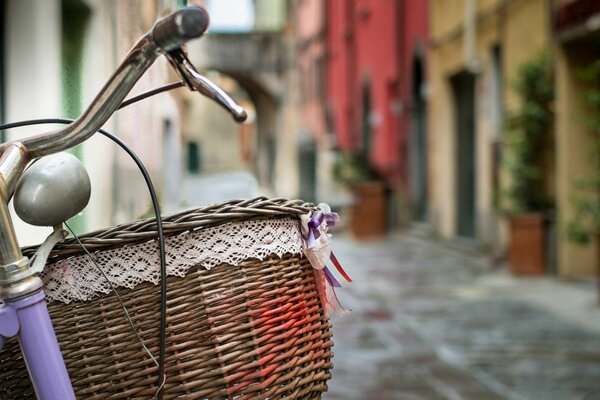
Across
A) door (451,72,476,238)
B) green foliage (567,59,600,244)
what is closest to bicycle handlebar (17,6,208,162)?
green foliage (567,59,600,244)

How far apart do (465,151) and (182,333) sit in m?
11.1

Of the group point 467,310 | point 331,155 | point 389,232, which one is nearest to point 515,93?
point 467,310

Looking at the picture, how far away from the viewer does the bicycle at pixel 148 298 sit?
3.55 ft

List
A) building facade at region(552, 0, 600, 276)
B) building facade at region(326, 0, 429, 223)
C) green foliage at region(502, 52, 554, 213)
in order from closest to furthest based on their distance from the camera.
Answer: building facade at region(552, 0, 600, 276) → green foliage at region(502, 52, 554, 213) → building facade at region(326, 0, 429, 223)

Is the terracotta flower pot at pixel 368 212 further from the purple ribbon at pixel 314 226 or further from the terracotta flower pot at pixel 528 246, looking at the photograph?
the purple ribbon at pixel 314 226

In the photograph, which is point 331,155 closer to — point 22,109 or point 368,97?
point 368,97

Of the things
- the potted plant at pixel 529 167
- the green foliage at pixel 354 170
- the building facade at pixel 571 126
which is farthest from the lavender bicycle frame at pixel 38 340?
the green foliage at pixel 354 170

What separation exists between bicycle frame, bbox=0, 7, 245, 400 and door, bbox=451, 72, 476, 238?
1069cm

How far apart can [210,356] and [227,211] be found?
0.22m

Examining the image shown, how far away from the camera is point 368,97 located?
17906mm

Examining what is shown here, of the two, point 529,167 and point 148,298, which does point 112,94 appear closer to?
point 148,298

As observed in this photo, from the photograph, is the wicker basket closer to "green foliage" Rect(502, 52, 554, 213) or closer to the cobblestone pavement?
the cobblestone pavement

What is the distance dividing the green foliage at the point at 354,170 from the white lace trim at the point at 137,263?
13323 mm

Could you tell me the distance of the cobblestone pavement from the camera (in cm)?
412
